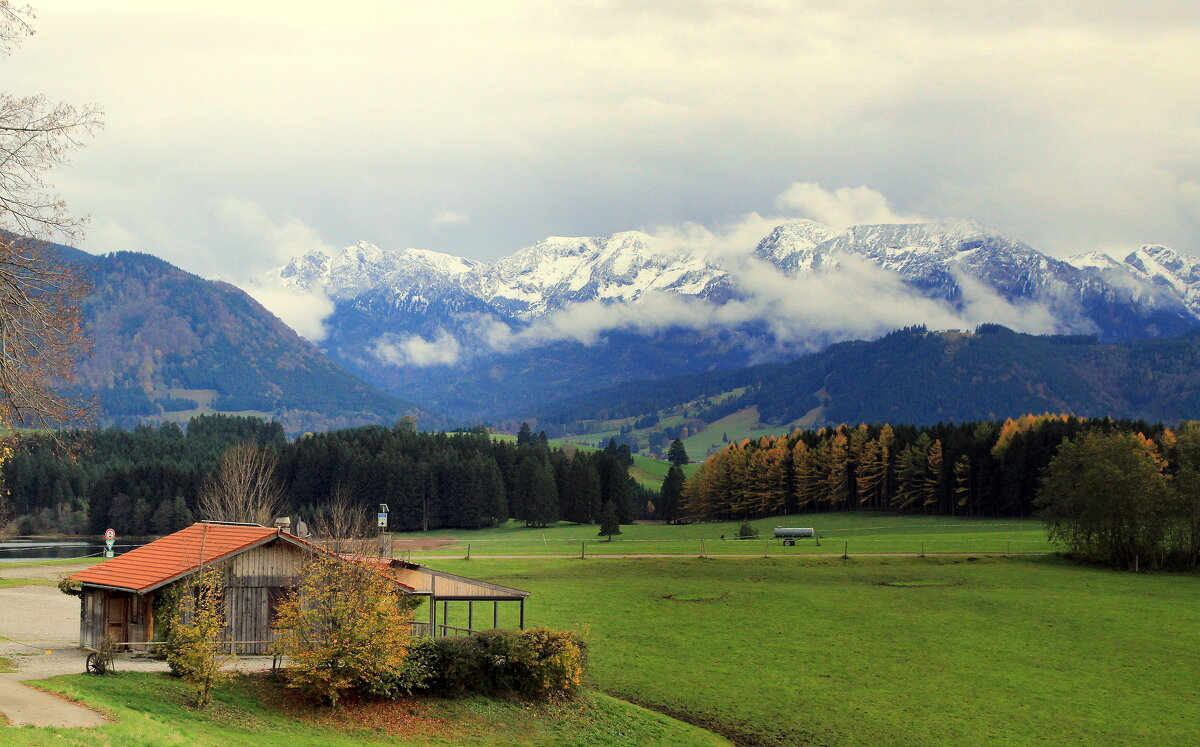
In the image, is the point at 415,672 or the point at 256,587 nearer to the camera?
the point at 415,672

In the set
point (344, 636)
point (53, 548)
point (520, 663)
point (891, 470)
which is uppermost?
point (891, 470)

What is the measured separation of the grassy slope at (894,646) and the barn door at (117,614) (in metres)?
19.3

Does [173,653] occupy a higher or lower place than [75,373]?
lower

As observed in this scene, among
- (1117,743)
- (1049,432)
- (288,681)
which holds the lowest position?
(1117,743)

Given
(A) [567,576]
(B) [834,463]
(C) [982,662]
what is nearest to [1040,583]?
(C) [982,662]

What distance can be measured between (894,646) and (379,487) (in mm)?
125524

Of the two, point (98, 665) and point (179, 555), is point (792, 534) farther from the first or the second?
point (98, 665)

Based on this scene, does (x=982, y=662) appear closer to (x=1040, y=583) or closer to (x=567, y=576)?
(x=1040, y=583)

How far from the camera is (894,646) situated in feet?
170

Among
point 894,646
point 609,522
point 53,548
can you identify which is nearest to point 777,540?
point 609,522

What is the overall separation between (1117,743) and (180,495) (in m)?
155

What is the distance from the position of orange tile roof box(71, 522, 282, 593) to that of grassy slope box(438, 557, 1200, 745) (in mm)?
16361

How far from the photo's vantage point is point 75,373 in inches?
969

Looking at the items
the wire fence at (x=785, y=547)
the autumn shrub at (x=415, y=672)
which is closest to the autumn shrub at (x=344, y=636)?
the autumn shrub at (x=415, y=672)
